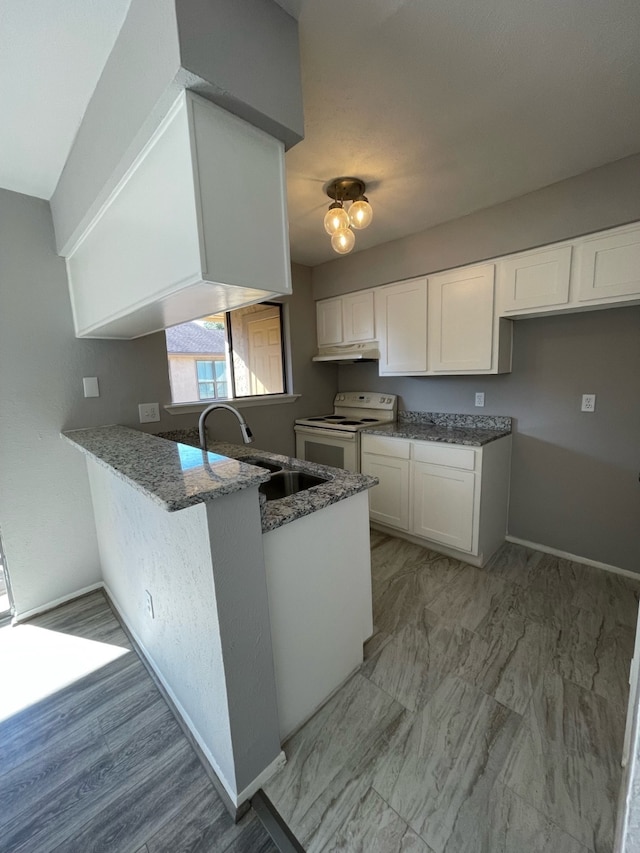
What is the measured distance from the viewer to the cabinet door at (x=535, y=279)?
211 centimetres

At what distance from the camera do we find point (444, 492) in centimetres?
254

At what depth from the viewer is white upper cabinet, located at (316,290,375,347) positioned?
318cm

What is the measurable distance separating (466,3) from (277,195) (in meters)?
0.80

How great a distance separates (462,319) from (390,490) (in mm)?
1438

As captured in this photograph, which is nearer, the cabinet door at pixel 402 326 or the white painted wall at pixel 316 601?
the white painted wall at pixel 316 601

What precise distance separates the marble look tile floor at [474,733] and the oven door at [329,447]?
48.1 inches

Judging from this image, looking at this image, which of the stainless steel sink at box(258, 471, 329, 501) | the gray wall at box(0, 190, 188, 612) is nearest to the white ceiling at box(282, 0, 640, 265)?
the gray wall at box(0, 190, 188, 612)

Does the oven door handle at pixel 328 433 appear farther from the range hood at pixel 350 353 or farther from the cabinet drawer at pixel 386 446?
the range hood at pixel 350 353

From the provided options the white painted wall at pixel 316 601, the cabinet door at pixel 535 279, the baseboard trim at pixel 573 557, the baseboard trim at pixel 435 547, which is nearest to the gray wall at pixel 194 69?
the white painted wall at pixel 316 601

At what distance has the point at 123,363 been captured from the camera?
2217 mm

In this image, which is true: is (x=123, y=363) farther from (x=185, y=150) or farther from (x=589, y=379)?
(x=589, y=379)

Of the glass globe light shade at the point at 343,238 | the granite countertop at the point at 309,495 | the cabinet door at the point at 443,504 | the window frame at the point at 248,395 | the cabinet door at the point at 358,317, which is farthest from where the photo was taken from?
the cabinet door at the point at 358,317

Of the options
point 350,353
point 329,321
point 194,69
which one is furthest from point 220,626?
point 329,321

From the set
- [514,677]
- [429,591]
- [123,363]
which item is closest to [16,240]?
[123,363]
